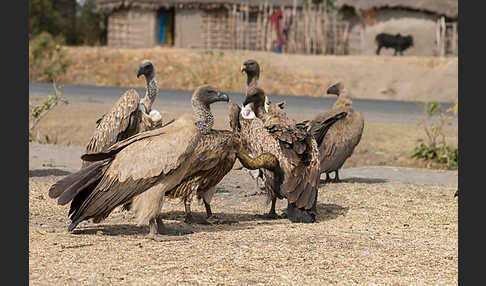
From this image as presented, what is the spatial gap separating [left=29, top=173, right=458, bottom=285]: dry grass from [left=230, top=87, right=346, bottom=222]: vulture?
213 mm

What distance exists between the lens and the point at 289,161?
23.8ft

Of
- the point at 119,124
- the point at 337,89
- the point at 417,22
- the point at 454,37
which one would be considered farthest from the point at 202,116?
the point at 454,37

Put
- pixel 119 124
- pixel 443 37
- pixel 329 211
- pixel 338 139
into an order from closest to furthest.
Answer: pixel 119 124, pixel 329 211, pixel 338 139, pixel 443 37

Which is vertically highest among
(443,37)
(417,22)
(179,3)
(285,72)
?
(179,3)

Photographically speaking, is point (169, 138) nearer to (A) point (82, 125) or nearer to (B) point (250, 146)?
(B) point (250, 146)

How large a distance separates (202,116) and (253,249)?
1.46m

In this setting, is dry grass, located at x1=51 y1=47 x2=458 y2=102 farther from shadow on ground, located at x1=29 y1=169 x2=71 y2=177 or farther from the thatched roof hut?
shadow on ground, located at x1=29 y1=169 x2=71 y2=177

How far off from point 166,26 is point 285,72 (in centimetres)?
1069

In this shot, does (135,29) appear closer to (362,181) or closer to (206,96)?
(362,181)

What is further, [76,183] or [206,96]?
[206,96]

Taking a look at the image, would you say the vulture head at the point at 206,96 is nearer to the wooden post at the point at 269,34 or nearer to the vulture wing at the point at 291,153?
the vulture wing at the point at 291,153

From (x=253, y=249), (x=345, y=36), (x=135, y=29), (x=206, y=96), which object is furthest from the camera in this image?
(x=135, y=29)

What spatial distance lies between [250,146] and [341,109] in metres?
3.30

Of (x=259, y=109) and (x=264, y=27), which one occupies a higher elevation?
(x=264, y=27)
